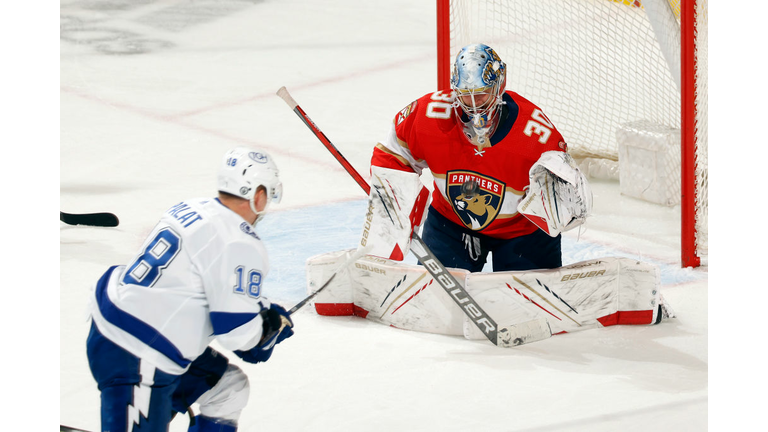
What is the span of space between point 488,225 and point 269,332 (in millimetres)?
1359

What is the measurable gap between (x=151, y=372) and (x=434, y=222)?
65.0 inches

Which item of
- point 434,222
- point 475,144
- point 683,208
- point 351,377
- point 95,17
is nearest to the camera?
point 351,377

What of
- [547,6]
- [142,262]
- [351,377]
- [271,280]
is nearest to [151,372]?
[142,262]

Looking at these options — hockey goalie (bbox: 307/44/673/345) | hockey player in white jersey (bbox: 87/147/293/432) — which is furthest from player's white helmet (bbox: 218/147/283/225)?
hockey goalie (bbox: 307/44/673/345)

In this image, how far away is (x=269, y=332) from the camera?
2.29 m

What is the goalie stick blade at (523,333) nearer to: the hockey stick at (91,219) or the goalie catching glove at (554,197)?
the goalie catching glove at (554,197)

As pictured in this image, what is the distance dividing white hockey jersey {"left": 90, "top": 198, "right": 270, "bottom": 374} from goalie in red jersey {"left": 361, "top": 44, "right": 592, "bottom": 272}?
1265mm

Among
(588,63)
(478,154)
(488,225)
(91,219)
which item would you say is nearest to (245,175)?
(478,154)

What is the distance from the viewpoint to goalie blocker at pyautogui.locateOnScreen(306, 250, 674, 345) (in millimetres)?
3379

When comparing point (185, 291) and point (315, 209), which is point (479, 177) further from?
point (315, 209)

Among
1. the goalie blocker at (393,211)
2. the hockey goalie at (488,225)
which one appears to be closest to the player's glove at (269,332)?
the hockey goalie at (488,225)

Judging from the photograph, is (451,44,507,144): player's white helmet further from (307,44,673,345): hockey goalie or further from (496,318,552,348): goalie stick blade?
(496,318,552,348): goalie stick blade

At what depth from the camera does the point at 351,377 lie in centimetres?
313

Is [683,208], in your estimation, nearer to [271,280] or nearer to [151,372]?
[271,280]
